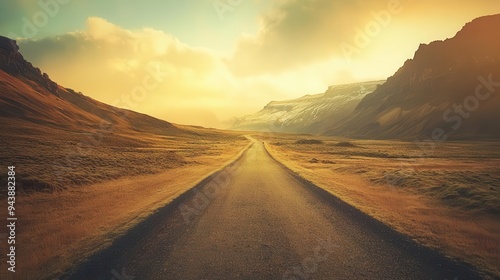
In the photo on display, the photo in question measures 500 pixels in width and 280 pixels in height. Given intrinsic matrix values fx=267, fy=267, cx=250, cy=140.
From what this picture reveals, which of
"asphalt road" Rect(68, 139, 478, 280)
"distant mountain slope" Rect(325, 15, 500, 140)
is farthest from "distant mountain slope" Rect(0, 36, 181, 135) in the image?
"distant mountain slope" Rect(325, 15, 500, 140)

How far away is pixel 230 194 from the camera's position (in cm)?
1642

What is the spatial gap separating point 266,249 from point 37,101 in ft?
292

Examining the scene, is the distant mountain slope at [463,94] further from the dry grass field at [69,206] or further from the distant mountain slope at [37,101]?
the dry grass field at [69,206]

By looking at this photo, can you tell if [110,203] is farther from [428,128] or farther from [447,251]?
[428,128]

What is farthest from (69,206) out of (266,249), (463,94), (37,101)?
(463,94)

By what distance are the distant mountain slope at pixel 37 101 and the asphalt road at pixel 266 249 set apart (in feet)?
179

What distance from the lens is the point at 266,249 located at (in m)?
8.16

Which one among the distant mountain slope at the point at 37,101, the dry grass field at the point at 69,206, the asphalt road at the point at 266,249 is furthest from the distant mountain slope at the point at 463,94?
the dry grass field at the point at 69,206

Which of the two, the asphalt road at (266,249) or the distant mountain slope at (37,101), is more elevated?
the distant mountain slope at (37,101)

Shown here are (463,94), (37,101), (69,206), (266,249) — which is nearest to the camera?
(266,249)

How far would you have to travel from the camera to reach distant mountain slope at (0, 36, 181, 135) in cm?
6178

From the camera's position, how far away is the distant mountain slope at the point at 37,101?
6178 cm

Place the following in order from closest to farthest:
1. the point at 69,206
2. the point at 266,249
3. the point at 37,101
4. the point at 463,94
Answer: the point at 266,249
the point at 69,206
the point at 37,101
the point at 463,94

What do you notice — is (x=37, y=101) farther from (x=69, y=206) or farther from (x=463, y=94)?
(x=463, y=94)
